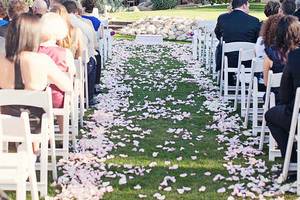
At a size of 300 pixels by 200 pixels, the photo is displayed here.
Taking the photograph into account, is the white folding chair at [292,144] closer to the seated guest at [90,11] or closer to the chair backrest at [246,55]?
the chair backrest at [246,55]

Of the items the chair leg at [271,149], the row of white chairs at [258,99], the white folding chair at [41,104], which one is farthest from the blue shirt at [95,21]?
the white folding chair at [41,104]

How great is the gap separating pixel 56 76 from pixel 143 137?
1.94 meters

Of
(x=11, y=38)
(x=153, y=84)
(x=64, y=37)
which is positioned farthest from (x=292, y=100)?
(x=153, y=84)

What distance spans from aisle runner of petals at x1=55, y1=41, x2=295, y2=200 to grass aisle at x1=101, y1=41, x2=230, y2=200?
0.02 meters

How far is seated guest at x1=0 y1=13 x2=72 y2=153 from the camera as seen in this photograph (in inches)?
213

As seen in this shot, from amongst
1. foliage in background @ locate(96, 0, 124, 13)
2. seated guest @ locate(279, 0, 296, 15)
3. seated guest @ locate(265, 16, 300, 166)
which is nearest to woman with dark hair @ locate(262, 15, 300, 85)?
seated guest @ locate(265, 16, 300, 166)

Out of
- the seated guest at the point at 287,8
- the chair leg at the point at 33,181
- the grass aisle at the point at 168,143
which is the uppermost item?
the seated guest at the point at 287,8

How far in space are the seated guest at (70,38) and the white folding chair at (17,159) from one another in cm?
306

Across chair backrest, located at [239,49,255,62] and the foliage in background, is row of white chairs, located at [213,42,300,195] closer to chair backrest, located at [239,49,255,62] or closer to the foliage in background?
chair backrest, located at [239,49,255,62]

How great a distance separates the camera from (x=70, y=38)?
7.80 metres

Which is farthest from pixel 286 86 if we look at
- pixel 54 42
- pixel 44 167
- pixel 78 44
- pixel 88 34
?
pixel 88 34

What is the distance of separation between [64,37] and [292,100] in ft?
10.1

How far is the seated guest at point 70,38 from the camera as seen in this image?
7.45 metres

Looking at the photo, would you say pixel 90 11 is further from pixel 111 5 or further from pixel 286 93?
pixel 111 5
